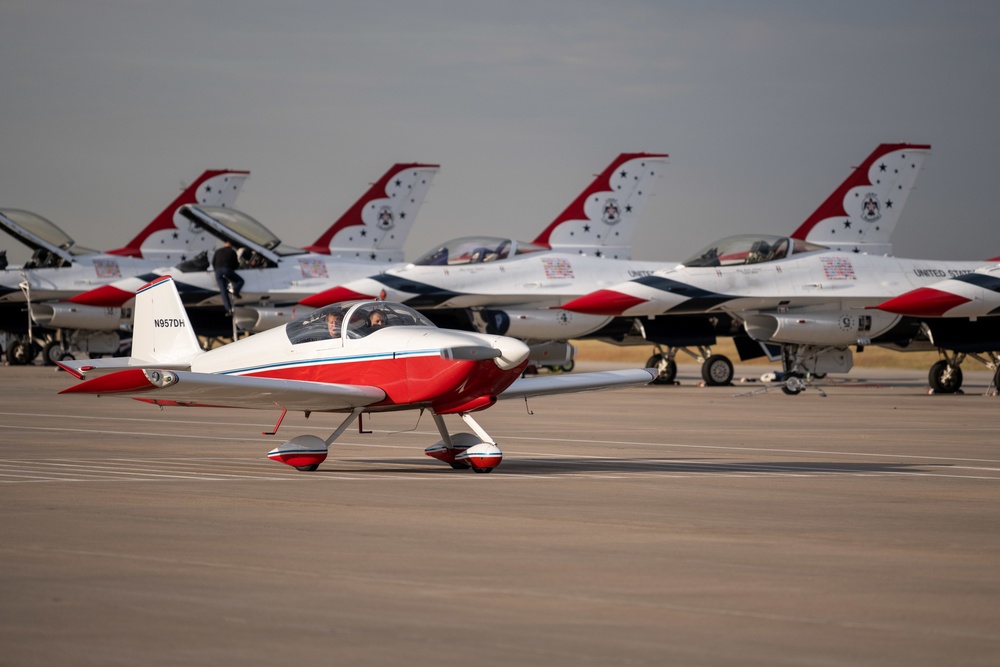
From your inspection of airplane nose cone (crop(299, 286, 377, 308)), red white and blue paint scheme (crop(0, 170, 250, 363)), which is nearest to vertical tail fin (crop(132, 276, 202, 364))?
airplane nose cone (crop(299, 286, 377, 308))

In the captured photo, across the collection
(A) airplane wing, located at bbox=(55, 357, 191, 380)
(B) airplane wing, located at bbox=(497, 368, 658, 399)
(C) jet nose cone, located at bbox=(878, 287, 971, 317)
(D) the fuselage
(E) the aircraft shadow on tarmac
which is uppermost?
(D) the fuselage

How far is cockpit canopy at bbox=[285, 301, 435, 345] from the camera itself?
13242mm

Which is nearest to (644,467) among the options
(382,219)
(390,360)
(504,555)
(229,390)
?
(390,360)

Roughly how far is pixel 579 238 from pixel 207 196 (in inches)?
541

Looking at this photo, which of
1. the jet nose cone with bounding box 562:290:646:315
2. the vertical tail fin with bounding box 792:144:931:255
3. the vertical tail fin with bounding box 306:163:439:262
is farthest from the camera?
the vertical tail fin with bounding box 306:163:439:262

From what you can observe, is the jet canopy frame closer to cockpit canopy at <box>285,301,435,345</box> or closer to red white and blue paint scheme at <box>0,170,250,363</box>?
red white and blue paint scheme at <box>0,170,250,363</box>

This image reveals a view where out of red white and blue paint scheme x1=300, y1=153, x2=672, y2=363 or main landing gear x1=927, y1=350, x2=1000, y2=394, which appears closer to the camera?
main landing gear x1=927, y1=350, x2=1000, y2=394

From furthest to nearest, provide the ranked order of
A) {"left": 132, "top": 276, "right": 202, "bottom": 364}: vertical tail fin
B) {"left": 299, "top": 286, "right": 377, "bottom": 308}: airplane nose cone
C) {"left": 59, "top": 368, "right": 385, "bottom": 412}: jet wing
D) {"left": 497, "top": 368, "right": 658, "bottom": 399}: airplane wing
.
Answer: {"left": 299, "top": 286, "right": 377, "bottom": 308}: airplane nose cone → {"left": 132, "top": 276, "right": 202, "bottom": 364}: vertical tail fin → {"left": 497, "top": 368, "right": 658, "bottom": 399}: airplane wing → {"left": 59, "top": 368, "right": 385, "bottom": 412}: jet wing

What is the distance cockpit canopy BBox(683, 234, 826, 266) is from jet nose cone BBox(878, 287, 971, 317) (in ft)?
11.5

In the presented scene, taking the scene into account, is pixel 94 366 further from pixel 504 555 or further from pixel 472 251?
pixel 472 251

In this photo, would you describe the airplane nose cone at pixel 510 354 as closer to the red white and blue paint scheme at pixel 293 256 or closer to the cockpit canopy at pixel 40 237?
the red white and blue paint scheme at pixel 293 256

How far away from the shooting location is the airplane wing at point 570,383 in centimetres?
1383

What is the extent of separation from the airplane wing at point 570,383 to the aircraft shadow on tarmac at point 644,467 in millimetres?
692

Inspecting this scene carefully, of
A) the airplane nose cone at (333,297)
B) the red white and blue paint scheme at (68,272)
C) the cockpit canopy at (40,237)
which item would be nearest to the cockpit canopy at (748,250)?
the airplane nose cone at (333,297)
